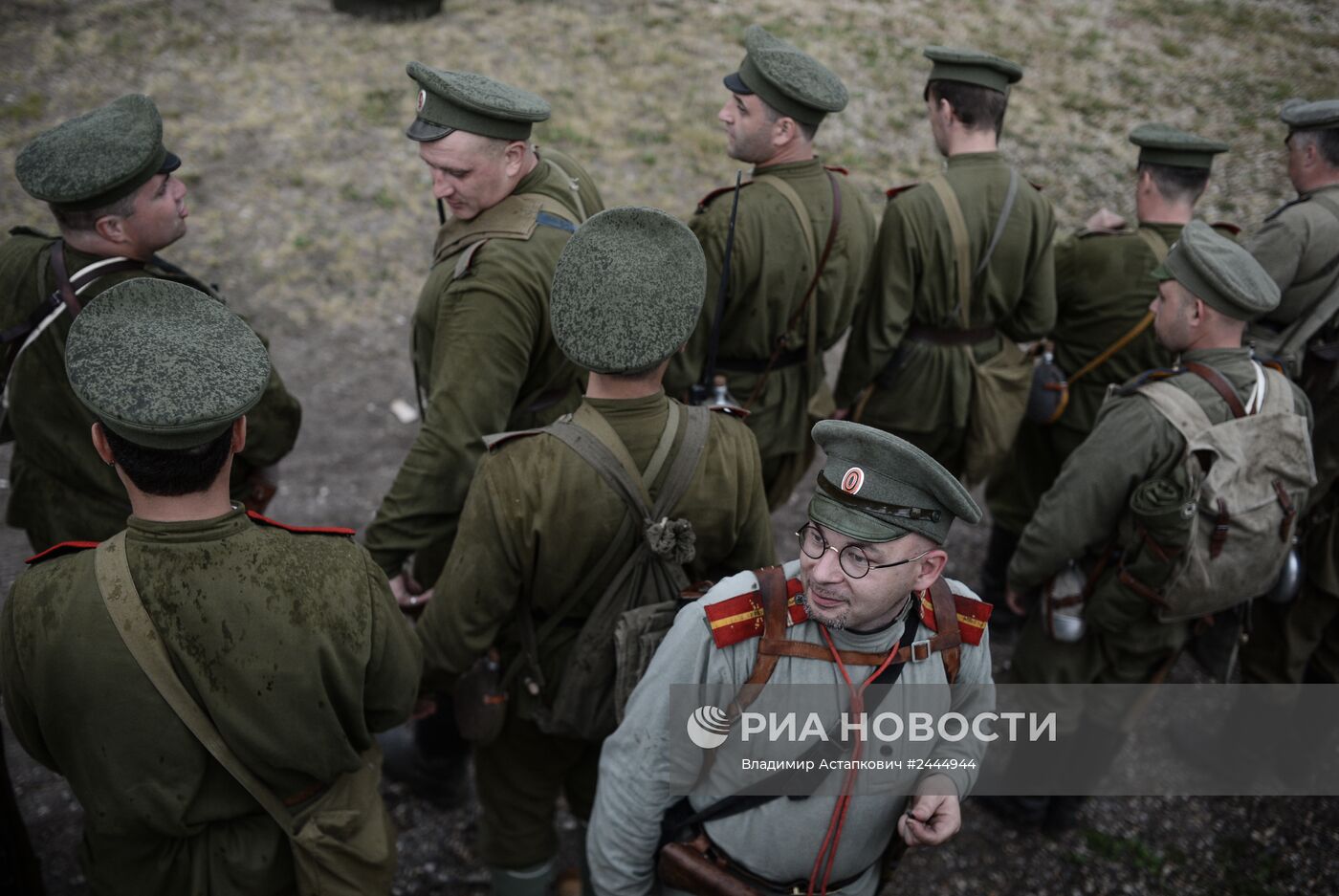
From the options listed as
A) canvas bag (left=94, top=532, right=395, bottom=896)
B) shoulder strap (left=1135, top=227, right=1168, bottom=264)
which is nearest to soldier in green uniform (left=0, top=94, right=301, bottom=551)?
canvas bag (left=94, top=532, right=395, bottom=896)

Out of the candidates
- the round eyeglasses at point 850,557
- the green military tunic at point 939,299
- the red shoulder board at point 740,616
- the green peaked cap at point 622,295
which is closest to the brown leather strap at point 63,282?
the green peaked cap at point 622,295

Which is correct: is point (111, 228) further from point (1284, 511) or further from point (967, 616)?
point (1284, 511)

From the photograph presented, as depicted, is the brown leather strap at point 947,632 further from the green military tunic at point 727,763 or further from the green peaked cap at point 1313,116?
the green peaked cap at point 1313,116

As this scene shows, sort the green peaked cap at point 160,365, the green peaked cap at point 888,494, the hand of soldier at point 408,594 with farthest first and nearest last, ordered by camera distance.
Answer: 1. the hand of soldier at point 408,594
2. the green peaked cap at point 888,494
3. the green peaked cap at point 160,365

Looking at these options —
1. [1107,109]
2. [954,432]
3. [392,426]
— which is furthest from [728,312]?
[1107,109]

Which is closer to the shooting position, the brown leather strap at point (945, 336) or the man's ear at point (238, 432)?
the man's ear at point (238, 432)

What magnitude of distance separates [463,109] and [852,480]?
1955 mm

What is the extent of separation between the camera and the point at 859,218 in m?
4.28

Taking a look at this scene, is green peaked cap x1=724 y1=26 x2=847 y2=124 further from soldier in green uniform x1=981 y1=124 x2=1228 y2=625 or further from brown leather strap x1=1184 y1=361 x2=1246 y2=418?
brown leather strap x1=1184 y1=361 x2=1246 y2=418

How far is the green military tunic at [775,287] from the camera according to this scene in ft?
13.3

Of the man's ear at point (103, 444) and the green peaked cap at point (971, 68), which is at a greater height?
the green peaked cap at point (971, 68)

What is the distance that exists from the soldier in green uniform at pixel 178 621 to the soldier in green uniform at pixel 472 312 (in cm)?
90

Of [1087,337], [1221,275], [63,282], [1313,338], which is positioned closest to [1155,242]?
[1087,337]

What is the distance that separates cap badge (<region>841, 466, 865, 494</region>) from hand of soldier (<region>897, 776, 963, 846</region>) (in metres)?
0.72
